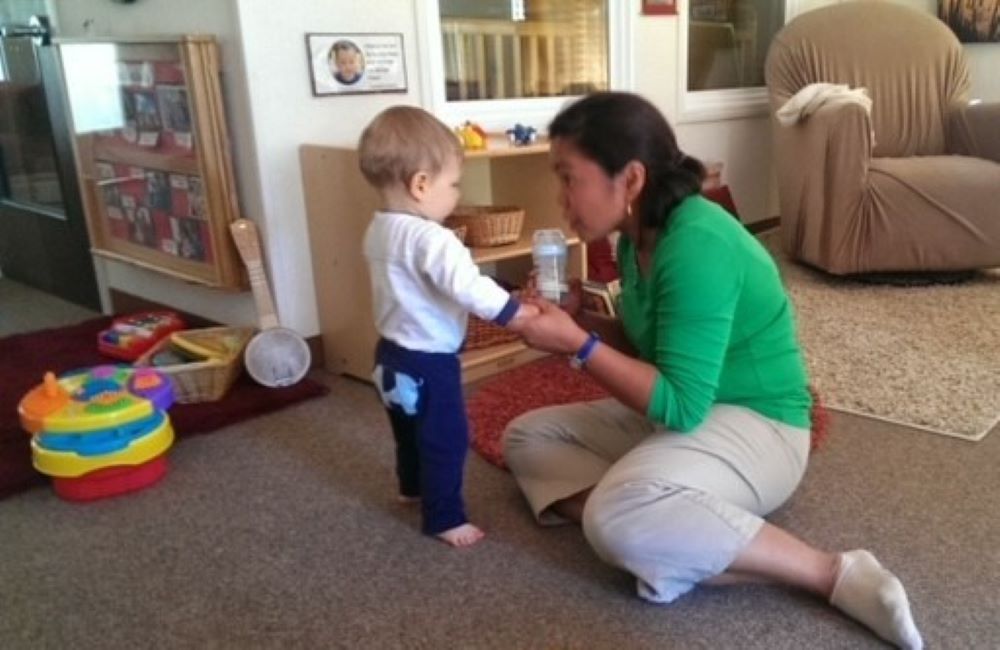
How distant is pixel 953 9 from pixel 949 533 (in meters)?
3.19

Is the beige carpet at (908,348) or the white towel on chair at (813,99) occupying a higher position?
the white towel on chair at (813,99)

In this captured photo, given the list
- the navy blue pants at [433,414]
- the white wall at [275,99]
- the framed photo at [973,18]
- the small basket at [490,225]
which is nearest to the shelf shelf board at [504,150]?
the small basket at [490,225]

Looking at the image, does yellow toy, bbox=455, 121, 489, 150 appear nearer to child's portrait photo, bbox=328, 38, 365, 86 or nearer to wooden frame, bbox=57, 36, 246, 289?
child's portrait photo, bbox=328, 38, 365, 86

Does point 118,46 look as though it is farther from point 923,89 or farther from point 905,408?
point 923,89

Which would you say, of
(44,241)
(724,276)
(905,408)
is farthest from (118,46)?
(905,408)

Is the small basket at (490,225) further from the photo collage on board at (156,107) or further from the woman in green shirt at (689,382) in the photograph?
the woman in green shirt at (689,382)

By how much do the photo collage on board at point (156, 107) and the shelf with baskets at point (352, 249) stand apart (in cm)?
35

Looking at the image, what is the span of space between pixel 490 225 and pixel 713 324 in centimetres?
112

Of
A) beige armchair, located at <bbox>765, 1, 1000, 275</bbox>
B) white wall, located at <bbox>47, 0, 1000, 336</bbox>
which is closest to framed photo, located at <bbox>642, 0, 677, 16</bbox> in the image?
beige armchair, located at <bbox>765, 1, 1000, 275</bbox>

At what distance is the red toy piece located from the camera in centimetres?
230

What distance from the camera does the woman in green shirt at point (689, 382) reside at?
1146 mm

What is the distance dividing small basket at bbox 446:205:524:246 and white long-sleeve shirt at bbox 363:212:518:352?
2.69 feet

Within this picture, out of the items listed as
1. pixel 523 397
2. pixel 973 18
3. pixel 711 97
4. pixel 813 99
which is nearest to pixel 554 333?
pixel 523 397

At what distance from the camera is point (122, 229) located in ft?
8.55
